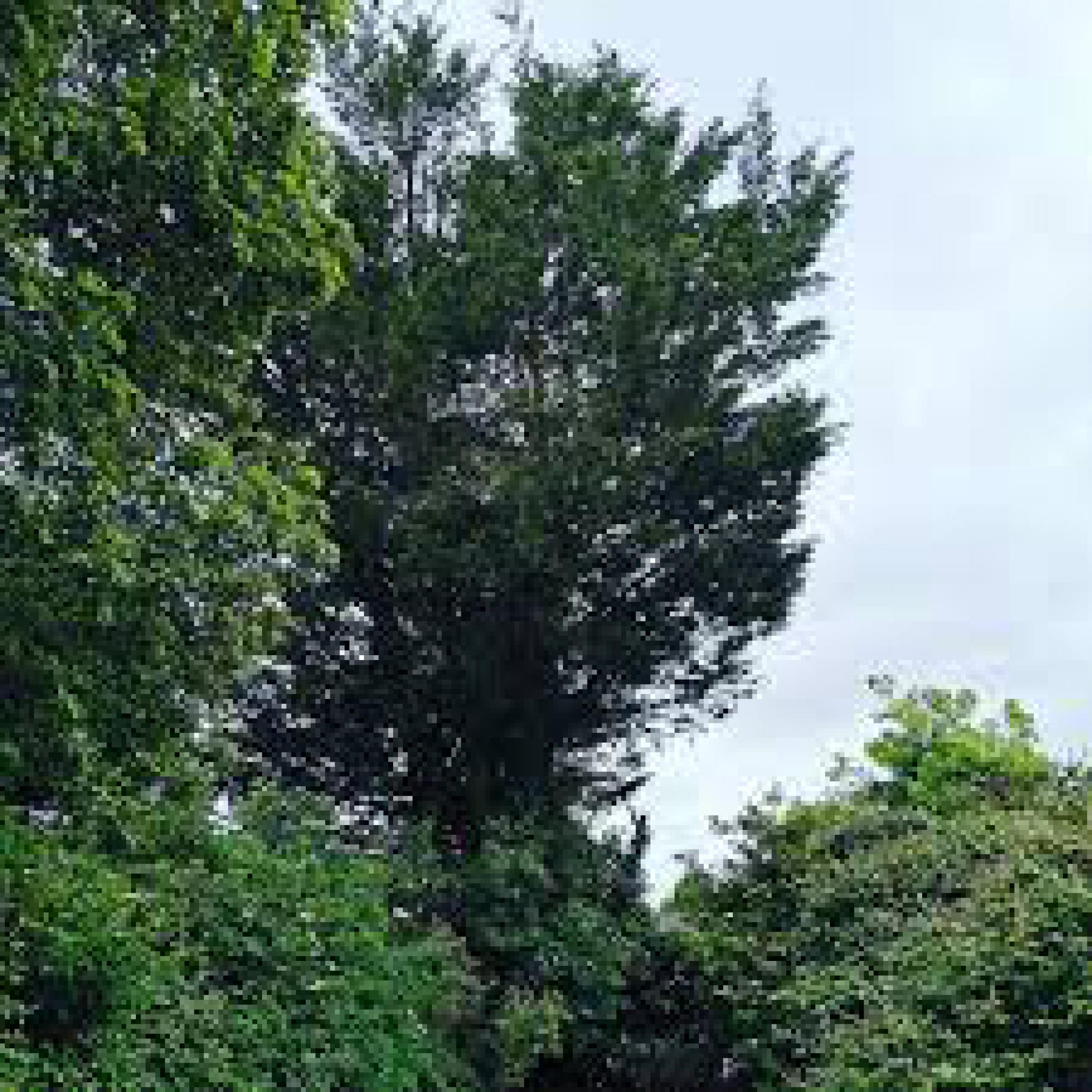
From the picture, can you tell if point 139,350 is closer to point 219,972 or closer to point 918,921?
point 219,972

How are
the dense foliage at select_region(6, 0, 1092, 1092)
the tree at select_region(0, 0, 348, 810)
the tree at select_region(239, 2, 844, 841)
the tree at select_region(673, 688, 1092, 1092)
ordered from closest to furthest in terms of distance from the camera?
the tree at select_region(0, 0, 348, 810) → the dense foliage at select_region(6, 0, 1092, 1092) → the tree at select_region(673, 688, 1092, 1092) → the tree at select_region(239, 2, 844, 841)

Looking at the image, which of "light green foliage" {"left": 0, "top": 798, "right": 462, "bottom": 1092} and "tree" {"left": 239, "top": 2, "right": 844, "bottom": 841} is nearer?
"light green foliage" {"left": 0, "top": 798, "right": 462, "bottom": 1092}

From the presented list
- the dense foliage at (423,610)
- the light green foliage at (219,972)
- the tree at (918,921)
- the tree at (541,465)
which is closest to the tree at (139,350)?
the dense foliage at (423,610)

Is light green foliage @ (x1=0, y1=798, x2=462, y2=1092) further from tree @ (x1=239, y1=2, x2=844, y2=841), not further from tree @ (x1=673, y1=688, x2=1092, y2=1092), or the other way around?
tree @ (x1=239, y1=2, x2=844, y2=841)

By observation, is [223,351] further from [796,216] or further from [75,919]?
[796,216]

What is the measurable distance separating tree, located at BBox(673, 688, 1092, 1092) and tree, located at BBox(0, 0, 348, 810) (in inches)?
234

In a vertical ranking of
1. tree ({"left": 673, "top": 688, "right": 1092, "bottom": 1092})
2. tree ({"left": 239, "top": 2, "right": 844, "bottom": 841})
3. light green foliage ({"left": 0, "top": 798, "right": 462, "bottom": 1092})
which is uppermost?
tree ({"left": 239, "top": 2, "right": 844, "bottom": 841})

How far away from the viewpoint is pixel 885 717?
61.3 ft

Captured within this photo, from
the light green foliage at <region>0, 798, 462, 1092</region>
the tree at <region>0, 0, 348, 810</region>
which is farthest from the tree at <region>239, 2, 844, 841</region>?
the tree at <region>0, 0, 348, 810</region>

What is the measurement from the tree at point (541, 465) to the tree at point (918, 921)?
82.0 inches

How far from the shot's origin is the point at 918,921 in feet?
49.9

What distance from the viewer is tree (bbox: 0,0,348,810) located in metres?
9.48

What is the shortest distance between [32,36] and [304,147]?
6.11 feet

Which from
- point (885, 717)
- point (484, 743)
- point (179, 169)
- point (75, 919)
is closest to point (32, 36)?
point (179, 169)
